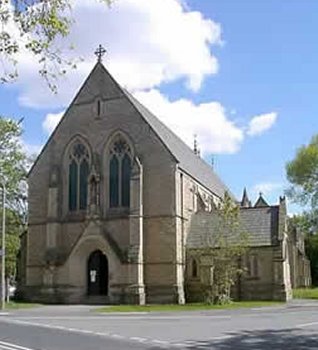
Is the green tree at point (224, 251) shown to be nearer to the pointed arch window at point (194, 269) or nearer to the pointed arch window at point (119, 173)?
the pointed arch window at point (194, 269)

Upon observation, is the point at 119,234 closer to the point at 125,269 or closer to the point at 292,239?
the point at 125,269

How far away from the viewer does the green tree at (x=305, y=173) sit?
192 ft

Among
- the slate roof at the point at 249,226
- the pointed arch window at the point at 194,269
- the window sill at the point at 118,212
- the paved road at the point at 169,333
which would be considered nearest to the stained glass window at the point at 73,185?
the window sill at the point at 118,212

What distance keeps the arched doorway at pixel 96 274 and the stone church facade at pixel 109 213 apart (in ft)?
0.24

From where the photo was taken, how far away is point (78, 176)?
160 ft

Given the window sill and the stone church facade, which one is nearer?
the stone church facade

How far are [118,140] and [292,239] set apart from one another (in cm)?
2756

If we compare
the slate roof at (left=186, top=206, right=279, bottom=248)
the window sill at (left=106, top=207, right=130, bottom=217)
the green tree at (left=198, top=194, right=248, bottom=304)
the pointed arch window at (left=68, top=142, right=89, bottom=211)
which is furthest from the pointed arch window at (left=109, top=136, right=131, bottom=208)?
the green tree at (left=198, top=194, right=248, bottom=304)

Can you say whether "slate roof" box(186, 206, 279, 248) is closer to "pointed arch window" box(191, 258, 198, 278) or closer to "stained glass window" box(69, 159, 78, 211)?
"pointed arch window" box(191, 258, 198, 278)

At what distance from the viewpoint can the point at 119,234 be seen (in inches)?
1804

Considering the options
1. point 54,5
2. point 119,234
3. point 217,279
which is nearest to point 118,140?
point 119,234

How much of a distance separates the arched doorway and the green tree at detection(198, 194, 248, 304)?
26.2 ft

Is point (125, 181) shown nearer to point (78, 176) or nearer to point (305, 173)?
point (78, 176)

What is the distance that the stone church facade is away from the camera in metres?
44.6
